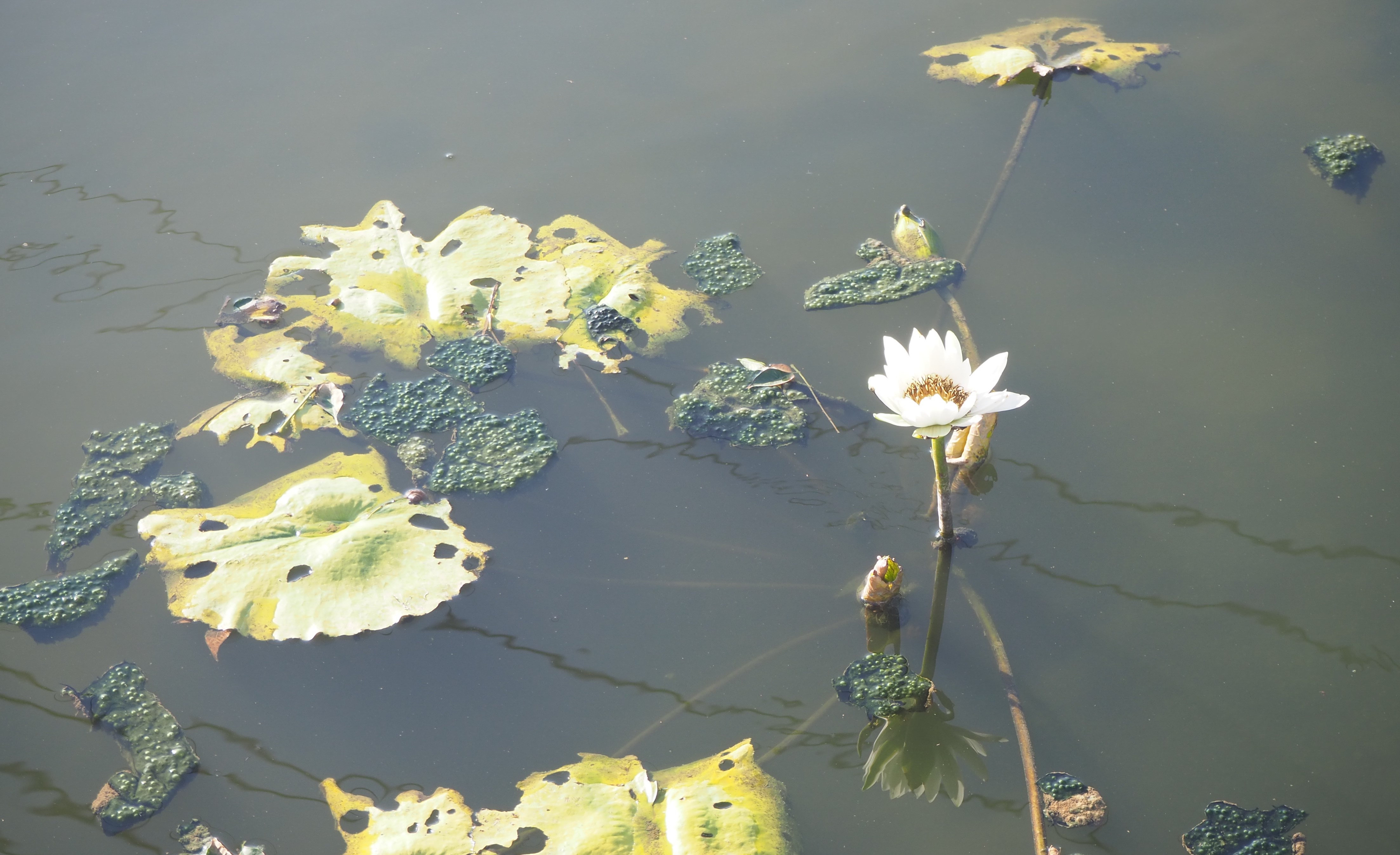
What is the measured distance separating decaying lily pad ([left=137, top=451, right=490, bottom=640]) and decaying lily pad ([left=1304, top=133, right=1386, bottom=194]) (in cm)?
258

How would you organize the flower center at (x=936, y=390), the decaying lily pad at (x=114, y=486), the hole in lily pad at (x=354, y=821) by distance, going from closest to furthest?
the hole in lily pad at (x=354, y=821) < the flower center at (x=936, y=390) < the decaying lily pad at (x=114, y=486)

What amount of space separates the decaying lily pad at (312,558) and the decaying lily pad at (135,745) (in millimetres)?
178

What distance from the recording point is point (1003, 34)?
304 cm

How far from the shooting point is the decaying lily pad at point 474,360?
7.54ft

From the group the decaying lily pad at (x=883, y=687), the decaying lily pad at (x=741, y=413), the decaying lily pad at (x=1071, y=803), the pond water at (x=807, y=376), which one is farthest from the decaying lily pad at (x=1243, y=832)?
the decaying lily pad at (x=741, y=413)

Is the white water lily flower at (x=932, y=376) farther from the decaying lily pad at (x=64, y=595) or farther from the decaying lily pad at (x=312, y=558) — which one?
the decaying lily pad at (x=64, y=595)

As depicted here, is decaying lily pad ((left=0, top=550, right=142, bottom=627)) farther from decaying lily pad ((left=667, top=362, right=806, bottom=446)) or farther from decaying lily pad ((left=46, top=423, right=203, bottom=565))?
decaying lily pad ((left=667, top=362, right=806, bottom=446))

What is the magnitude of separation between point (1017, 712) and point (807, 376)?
928mm

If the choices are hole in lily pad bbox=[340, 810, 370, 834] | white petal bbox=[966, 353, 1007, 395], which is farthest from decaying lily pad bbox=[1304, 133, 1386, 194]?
hole in lily pad bbox=[340, 810, 370, 834]

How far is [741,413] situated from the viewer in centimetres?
215

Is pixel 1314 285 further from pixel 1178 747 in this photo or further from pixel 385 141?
pixel 385 141

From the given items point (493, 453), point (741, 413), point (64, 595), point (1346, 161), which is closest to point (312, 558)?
point (493, 453)

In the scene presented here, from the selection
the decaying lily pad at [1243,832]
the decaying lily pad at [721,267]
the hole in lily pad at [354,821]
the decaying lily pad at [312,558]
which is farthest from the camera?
the decaying lily pad at [721,267]

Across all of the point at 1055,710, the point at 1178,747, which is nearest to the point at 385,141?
the point at 1055,710
